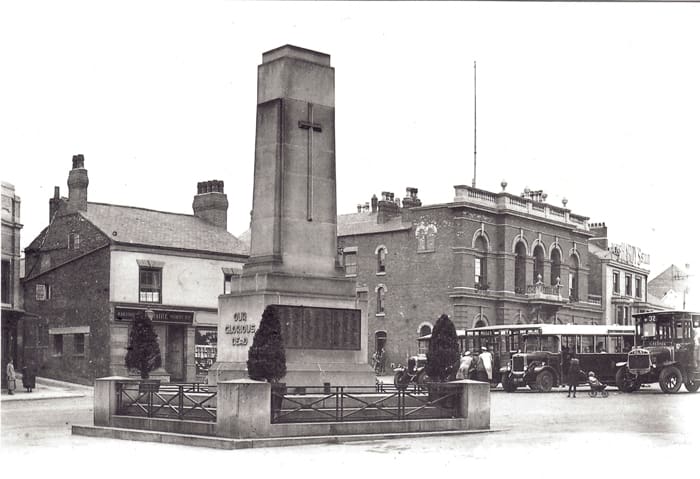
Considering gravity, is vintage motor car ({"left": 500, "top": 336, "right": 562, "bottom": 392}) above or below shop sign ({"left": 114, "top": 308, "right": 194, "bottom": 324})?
below

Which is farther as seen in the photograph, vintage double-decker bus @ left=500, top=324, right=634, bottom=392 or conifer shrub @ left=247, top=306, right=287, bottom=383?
vintage double-decker bus @ left=500, top=324, right=634, bottom=392

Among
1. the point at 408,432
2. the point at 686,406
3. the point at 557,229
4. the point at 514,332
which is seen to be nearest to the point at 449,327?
the point at 408,432

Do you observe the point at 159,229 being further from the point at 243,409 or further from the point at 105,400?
the point at 243,409

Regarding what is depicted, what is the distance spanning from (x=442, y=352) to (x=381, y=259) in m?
40.2

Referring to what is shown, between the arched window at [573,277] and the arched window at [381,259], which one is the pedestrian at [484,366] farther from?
the arched window at [573,277]

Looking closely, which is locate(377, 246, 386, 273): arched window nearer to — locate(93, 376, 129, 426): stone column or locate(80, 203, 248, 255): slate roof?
locate(80, 203, 248, 255): slate roof

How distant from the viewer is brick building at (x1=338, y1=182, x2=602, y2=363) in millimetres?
54875

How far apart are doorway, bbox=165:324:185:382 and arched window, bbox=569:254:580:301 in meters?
28.0

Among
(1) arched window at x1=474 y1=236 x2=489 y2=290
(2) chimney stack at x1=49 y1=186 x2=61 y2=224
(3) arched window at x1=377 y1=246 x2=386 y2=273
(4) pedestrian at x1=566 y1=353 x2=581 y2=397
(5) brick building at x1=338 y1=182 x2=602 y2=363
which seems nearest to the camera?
(4) pedestrian at x1=566 y1=353 x2=581 y2=397

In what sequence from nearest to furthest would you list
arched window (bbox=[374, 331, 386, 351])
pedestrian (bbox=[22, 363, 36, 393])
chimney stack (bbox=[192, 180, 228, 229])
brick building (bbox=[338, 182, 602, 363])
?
1. pedestrian (bbox=[22, 363, 36, 393])
2. chimney stack (bbox=[192, 180, 228, 229])
3. brick building (bbox=[338, 182, 602, 363])
4. arched window (bbox=[374, 331, 386, 351])

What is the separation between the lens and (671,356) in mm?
33188

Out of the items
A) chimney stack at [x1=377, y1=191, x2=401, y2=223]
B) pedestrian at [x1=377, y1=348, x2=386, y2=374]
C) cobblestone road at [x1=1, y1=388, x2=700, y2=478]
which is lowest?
Answer: pedestrian at [x1=377, y1=348, x2=386, y2=374]

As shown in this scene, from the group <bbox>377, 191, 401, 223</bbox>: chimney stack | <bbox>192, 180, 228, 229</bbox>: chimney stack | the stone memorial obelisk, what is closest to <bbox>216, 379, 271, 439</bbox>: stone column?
the stone memorial obelisk

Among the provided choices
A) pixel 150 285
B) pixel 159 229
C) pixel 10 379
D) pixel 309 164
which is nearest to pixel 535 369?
pixel 150 285
